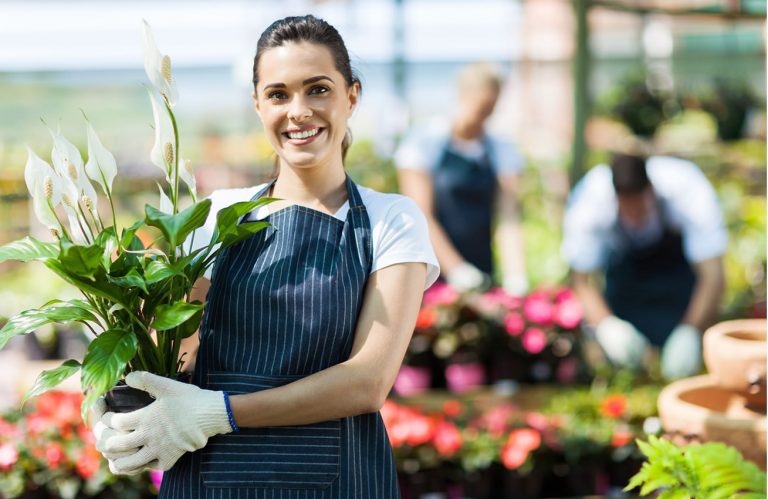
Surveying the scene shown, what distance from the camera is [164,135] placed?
1.44 meters

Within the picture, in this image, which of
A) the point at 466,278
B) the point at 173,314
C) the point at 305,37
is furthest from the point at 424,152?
the point at 173,314

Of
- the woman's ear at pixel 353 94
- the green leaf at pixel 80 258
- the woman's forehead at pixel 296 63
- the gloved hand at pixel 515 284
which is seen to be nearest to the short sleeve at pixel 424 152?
the gloved hand at pixel 515 284

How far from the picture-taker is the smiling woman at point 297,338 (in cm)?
140

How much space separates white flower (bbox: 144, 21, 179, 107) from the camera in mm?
1406

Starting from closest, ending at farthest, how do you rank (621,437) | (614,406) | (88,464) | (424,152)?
(88,464)
(621,437)
(614,406)
(424,152)

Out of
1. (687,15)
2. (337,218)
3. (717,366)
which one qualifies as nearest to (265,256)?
(337,218)

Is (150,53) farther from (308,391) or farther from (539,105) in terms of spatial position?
(539,105)

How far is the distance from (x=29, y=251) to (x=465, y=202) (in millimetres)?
2957

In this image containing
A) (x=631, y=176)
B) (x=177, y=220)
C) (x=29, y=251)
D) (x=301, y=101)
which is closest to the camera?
(x=177, y=220)

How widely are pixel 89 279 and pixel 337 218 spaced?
1.31ft

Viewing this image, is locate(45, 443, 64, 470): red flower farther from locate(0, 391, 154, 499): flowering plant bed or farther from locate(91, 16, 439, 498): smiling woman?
locate(91, 16, 439, 498): smiling woman

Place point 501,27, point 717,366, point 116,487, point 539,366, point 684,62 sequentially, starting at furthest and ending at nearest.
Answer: point 501,27
point 684,62
point 539,366
point 116,487
point 717,366

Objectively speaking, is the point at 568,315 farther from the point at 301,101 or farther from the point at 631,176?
the point at 301,101

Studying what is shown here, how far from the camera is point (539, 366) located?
12.2ft
